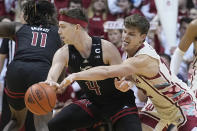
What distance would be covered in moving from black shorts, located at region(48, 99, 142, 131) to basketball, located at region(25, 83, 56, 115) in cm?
52

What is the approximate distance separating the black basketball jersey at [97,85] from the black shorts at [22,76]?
661mm

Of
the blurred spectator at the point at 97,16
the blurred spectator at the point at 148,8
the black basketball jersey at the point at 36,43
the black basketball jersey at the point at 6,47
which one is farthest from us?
the blurred spectator at the point at 148,8

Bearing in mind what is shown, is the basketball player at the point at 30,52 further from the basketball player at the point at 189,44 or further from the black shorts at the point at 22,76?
the basketball player at the point at 189,44

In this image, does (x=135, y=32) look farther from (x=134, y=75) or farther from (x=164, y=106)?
(x=164, y=106)

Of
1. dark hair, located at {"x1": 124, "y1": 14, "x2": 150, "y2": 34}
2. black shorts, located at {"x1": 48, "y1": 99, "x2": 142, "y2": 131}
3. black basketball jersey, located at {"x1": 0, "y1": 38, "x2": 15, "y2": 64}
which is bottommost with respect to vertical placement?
black shorts, located at {"x1": 48, "y1": 99, "x2": 142, "y2": 131}

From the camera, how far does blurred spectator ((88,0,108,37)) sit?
31.4 feet

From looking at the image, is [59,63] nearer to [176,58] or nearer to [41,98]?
[41,98]

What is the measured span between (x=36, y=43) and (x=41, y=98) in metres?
1.54

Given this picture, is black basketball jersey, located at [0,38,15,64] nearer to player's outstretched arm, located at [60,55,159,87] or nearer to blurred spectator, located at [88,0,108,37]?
player's outstretched arm, located at [60,55,159,87]

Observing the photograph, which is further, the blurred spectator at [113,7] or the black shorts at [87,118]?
the blurred spectator at [113,7]

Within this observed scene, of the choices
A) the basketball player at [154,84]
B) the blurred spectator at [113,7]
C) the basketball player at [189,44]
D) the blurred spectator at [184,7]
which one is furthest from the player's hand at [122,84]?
the blurred spectator at [184,7]

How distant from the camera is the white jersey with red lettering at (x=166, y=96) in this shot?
4414mm

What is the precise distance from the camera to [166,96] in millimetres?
4492

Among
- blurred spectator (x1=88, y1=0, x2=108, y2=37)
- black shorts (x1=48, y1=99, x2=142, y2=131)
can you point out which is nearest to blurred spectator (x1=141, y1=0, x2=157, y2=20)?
blurred spectator (x1=88, y1=0, x2=108, y2=37)
